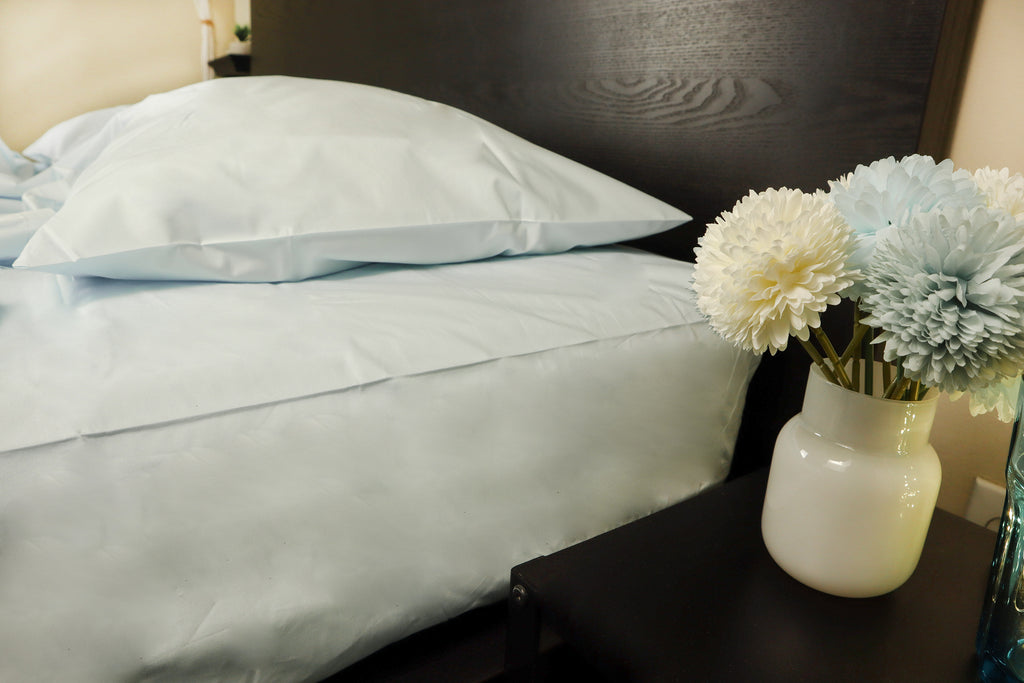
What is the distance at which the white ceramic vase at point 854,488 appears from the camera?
41 cm

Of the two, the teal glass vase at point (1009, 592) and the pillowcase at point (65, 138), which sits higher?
the pillowcase at point (65, 138)

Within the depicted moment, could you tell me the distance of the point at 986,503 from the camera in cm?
64

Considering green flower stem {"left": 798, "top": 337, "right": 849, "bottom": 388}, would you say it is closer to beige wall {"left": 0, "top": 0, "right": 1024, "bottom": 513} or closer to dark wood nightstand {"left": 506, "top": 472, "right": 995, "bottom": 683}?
dark wood nightstand {"left": 506, "top": 472, "right": 995, "bottom": 683}

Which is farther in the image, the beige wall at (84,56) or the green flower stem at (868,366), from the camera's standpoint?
the beige wall at (84,56)

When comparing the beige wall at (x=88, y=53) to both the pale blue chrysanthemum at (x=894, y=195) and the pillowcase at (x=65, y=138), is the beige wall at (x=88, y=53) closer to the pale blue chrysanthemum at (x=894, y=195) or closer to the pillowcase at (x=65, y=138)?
the pillowcase at (x=65, y=138)

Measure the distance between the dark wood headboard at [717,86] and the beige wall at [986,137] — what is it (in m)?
0.02

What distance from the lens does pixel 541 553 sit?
58cm

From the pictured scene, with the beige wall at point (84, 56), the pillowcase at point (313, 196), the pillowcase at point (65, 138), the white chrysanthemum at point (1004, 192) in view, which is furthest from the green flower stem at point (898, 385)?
the beige wall at point (84, 56)

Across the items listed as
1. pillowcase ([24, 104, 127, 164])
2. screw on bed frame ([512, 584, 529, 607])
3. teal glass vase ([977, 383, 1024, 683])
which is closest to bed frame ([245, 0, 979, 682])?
screw on bed frame ([512, 584, 529, 607])

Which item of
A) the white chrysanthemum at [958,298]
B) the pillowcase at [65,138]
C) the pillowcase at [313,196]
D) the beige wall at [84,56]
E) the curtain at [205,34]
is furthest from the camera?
the curtain at [205,34]

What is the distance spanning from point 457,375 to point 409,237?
186 millimetres

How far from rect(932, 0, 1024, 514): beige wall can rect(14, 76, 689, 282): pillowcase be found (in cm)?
29

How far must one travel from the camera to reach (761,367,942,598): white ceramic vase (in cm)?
41

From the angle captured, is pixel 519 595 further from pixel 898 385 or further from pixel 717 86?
pixel 717 86
